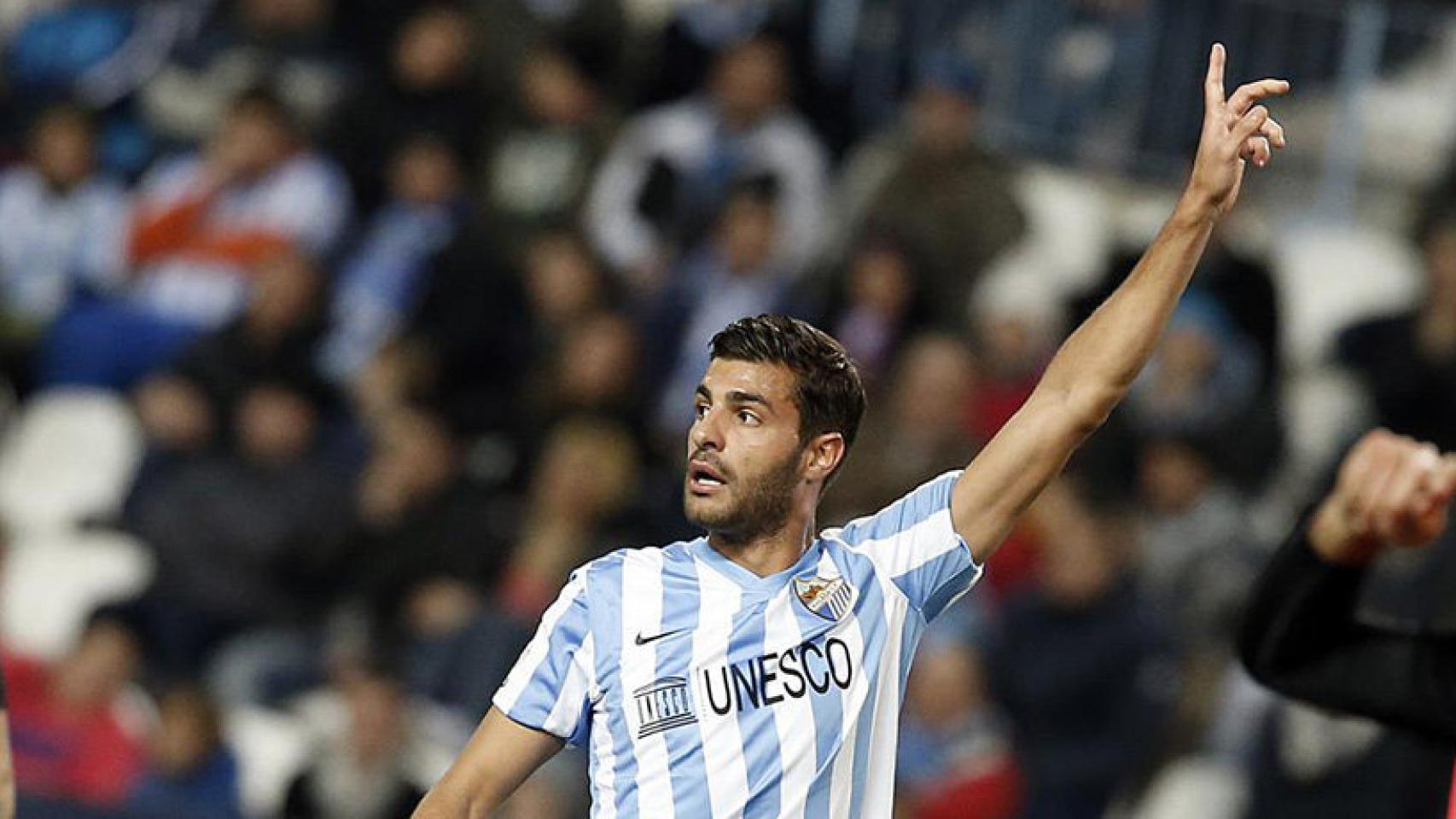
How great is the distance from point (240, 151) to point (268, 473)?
1834 millimetres

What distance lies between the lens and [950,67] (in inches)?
447

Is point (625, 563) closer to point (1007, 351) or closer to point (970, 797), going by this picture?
point (970, 797)

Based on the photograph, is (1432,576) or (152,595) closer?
(1432,576)

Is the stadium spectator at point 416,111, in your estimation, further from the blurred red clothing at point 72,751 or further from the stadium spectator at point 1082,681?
the stadium spectator at point 1082,681

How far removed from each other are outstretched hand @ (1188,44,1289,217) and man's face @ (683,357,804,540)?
2.88 ft

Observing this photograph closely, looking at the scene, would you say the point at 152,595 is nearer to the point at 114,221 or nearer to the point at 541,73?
the point at 114,221

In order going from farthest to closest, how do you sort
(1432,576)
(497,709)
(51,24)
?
1. (51,24)
2. (1432,576)
3. (497,709)

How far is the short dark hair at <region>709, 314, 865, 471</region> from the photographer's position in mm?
4887

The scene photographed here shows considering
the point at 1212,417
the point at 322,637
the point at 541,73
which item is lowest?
the point at 322,637

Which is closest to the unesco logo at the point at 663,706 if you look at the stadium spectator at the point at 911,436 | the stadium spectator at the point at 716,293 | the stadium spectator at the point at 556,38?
the stadium spectator at the point at 911,436

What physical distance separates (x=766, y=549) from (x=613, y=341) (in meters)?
5.74

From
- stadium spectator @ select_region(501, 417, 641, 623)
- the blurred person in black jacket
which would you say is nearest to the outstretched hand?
the blurred person in black jacket

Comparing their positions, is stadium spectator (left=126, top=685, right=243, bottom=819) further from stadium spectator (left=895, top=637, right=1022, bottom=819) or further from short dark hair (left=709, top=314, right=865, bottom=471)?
short dark hair (left=709, top=314, right=865, bottom=471)

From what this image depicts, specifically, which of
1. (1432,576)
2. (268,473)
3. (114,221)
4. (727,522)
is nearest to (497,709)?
(727,522)
